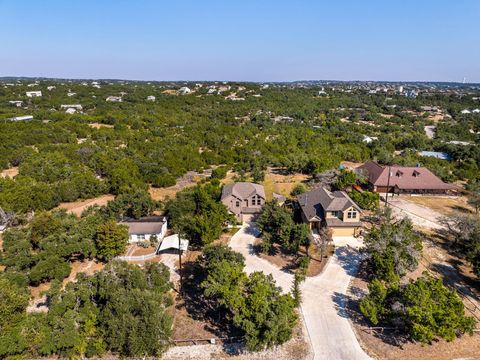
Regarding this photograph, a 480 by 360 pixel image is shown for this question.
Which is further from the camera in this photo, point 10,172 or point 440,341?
point 10,172

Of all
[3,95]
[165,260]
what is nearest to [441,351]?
[165,260]

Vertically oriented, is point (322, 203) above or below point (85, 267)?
above

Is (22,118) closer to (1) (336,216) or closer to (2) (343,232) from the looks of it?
(1) (336,216)

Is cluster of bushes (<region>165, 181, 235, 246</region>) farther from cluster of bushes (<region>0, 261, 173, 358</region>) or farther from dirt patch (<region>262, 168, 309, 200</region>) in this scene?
dirt patch (<region>262, 168, 309, 200</region>)

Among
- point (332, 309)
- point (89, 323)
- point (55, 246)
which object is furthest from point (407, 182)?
point (55, 246)

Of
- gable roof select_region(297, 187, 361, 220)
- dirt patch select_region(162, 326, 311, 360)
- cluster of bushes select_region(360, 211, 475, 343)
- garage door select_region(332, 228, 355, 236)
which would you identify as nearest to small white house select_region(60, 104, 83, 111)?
gable roof select_region(297, 187, 361, 220)

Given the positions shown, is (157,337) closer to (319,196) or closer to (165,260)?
(165,260)

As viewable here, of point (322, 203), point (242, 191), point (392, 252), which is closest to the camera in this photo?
Answer: point (392, 252)
